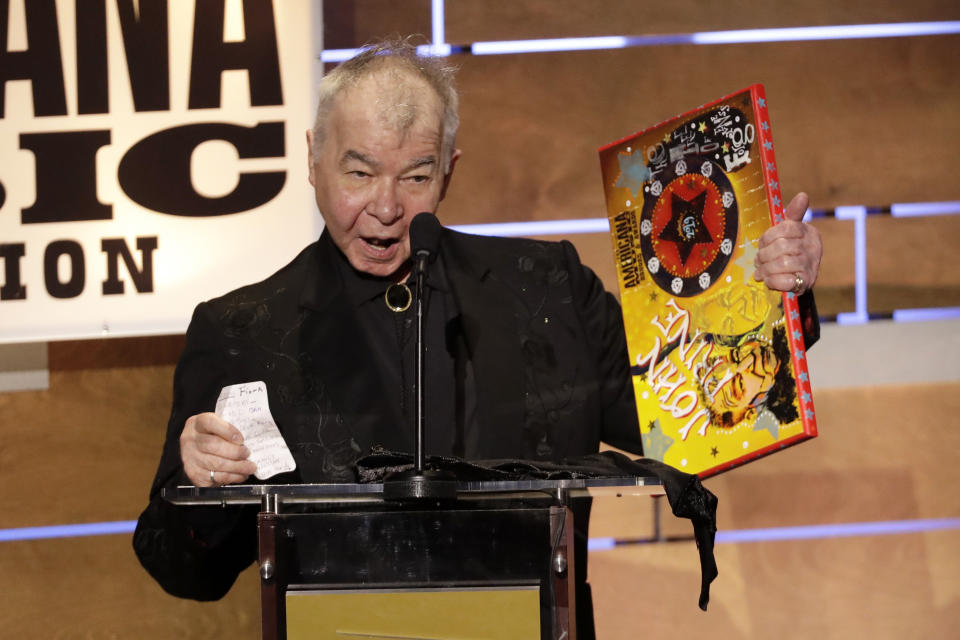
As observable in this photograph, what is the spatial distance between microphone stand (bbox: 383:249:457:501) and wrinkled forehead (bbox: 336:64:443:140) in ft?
2.36

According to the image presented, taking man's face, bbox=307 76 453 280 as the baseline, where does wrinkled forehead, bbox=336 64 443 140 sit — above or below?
above

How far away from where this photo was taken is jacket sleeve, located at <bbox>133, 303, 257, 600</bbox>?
5.53ft

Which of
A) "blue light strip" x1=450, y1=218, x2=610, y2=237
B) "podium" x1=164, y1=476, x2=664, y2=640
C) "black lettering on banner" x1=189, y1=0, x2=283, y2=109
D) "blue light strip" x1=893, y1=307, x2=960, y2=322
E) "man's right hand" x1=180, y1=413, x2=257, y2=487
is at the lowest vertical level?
"podium" x1=164, y1=476, x2=664, y2=640

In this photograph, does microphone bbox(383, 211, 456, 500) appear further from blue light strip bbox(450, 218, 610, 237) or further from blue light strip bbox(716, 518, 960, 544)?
blue light strip bbox(716, 518, 960, 544)

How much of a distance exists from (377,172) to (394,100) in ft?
0.44

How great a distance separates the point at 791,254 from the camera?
159 centimetres

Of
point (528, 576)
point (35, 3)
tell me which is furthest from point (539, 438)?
point (35, 3)

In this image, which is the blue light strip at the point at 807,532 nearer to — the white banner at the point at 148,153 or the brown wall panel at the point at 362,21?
the white banner at the point at 148,153

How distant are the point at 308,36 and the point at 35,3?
2.11 ft

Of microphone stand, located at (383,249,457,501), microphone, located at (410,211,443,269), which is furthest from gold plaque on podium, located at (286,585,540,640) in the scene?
microphone, located at (410,211,443,269)

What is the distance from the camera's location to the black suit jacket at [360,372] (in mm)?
1752

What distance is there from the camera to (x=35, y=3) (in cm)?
247

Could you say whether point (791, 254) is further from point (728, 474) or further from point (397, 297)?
point (728, 474)

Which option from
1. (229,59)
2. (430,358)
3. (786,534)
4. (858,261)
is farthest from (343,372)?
(858,261)
